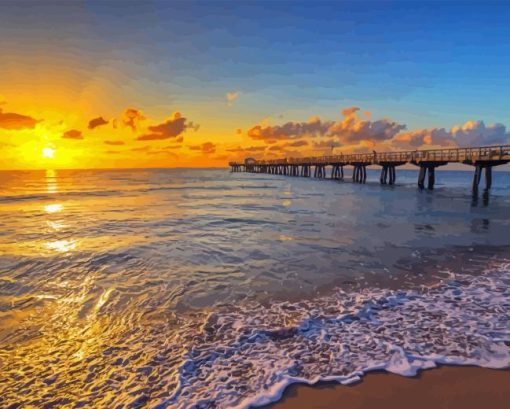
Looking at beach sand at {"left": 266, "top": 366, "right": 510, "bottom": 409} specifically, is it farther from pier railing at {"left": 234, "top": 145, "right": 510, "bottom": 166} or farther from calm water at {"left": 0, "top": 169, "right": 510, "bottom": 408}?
pier railing at {"left": 234, "top": 145, "right": 510, "bottom": 166}

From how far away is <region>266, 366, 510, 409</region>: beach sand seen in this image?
11.4 ft

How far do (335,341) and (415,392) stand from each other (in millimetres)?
1419

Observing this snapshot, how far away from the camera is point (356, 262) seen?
9461 mm

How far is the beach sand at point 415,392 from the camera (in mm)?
3480

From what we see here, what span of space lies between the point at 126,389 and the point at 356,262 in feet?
23.6

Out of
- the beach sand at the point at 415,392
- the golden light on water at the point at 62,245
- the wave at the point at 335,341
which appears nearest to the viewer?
the beach sand at the point at 415,392

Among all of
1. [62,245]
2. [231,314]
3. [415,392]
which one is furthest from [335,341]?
[62,245]

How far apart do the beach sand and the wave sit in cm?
16

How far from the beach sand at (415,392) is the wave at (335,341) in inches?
6.3

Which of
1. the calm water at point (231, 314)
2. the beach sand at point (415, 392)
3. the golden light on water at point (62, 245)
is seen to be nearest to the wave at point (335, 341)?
the calm water at point (231, 314)

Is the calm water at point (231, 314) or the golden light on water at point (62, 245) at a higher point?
the calm water at point (231, 314)

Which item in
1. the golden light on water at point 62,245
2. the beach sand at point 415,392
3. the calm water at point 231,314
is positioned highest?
the beach sand at point 415,392

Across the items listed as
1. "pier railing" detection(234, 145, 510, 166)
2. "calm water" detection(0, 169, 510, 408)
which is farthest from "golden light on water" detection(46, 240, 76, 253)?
"pier railing" detection(234, 145, 510, 166)

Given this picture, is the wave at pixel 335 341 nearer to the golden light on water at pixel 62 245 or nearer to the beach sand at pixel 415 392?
the beach sand at pixel 415 392
